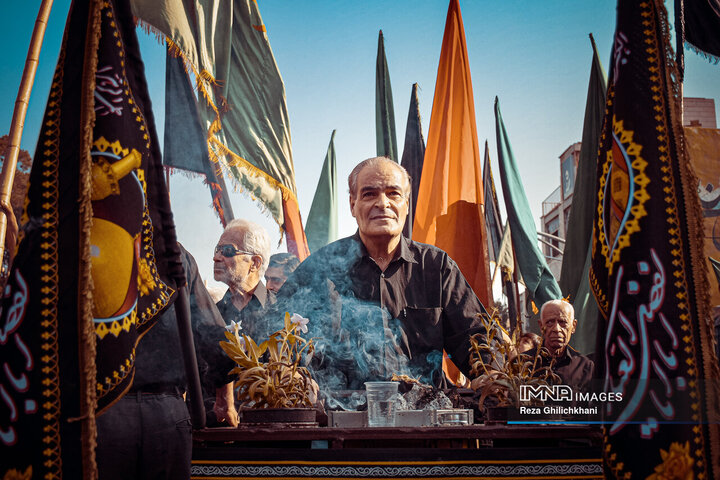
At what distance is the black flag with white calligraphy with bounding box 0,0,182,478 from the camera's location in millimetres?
1519

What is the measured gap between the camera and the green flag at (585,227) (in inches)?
144

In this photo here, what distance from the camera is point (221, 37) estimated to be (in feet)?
12.3

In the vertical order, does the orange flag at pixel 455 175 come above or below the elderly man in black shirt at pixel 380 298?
above

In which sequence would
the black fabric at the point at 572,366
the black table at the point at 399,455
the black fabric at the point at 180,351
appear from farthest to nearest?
the black fabric at the point at 572,366
the black table at the point at 399,455
the black fabric at the point at 180,351

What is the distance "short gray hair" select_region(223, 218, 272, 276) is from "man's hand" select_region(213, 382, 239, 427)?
119 centimetres

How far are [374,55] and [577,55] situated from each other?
4.54 ft

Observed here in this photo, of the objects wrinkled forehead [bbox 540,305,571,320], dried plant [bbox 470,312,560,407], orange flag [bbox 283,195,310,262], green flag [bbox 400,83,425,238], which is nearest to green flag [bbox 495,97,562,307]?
wrinkled forehead [bbox 540,305,571,320]

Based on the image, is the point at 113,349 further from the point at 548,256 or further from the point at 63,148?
the point at 548,256

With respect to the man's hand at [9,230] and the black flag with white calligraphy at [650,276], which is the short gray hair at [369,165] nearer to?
the black flag with white calligraphy at [650,276]

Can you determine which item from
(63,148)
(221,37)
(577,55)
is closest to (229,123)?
(221,37)

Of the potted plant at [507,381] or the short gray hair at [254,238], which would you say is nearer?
the potted plant at [507,381]

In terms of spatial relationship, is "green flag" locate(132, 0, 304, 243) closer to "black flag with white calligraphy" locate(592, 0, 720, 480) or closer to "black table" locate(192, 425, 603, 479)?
"black table" locate(192, 425, 603, 479)

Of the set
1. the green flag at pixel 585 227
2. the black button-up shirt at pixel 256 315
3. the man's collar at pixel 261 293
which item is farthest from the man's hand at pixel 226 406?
the green flag at pixel 585 227

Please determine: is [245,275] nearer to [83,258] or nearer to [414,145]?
[414,145]
